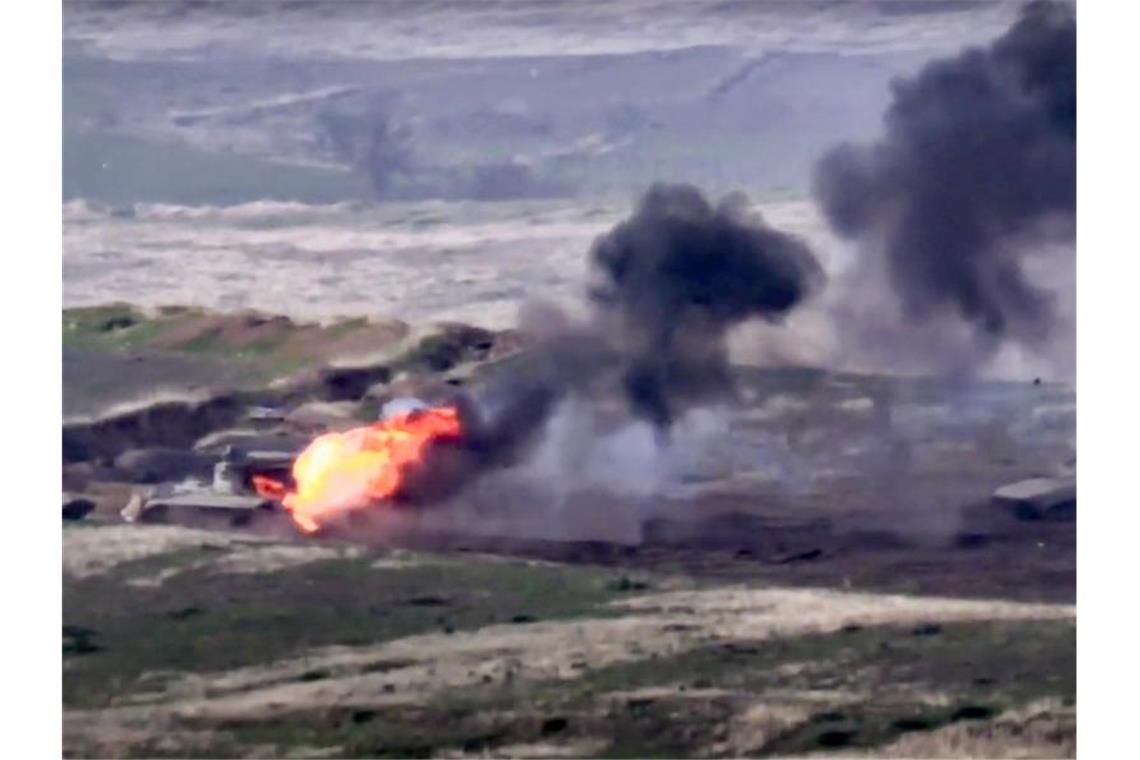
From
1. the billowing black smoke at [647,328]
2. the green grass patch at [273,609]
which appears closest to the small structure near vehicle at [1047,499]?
the billowing black smoke at [647,328]

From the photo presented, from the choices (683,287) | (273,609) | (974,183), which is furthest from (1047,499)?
(273,609)

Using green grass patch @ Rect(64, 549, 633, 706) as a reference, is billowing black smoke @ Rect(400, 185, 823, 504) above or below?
above

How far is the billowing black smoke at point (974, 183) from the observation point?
475 centimetres

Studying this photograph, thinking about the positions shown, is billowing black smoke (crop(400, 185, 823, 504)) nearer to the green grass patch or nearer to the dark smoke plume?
the dark smoke plume

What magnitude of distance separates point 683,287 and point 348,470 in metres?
1.04

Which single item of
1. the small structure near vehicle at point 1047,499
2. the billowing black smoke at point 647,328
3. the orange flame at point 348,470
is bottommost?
the small structure near vehicle at point 1047,499

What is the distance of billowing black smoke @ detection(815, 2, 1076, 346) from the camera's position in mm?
4746

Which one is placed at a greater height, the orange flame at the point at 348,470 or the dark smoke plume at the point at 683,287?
the dark smoke plume at the point at 683,287

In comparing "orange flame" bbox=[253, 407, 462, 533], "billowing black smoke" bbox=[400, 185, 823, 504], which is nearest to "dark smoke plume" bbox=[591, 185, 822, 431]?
"billowing black smoke" bbox=[400, 185, 823, 504]

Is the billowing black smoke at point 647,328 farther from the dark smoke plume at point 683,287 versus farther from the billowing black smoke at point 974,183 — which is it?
the billowing black smoke at point 974,183

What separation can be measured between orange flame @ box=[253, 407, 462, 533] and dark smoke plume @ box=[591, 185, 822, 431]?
61cm

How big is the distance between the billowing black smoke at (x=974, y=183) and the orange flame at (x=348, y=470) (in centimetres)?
132
